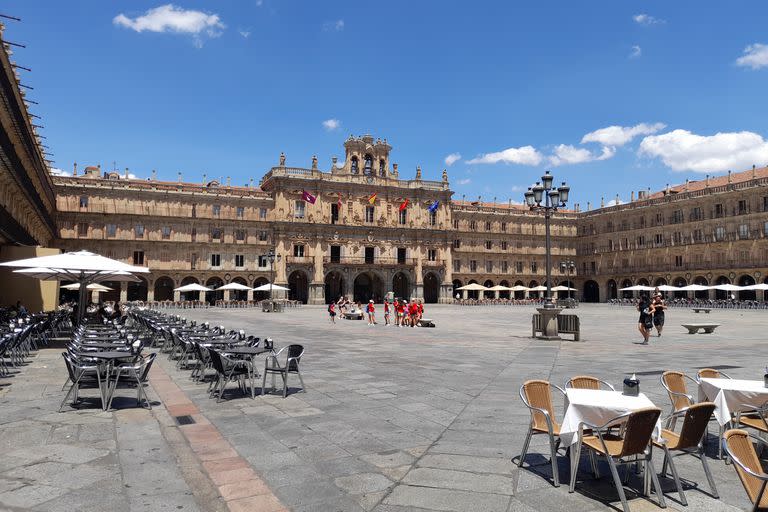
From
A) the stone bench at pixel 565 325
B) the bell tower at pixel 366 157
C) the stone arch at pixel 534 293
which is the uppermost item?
the bell tower at pixel 366 157

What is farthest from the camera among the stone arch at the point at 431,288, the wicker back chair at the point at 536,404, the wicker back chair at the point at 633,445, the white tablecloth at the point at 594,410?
the stone arch at the point at 431,288

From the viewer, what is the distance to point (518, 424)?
6.24 meters

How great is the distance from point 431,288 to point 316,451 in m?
58.6

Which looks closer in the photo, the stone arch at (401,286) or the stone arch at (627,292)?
the stone arch at (401,286)

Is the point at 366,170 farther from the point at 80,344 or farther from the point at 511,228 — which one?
the point at 80,344

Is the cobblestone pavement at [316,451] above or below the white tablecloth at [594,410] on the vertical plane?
below

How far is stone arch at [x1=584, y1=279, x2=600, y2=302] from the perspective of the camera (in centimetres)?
6969

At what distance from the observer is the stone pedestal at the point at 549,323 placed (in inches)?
655

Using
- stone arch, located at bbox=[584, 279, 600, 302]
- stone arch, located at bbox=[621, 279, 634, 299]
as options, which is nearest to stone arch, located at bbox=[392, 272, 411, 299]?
stone arch, located at bbox=[584, 279, 600, 302]

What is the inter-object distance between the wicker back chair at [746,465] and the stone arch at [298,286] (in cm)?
5516

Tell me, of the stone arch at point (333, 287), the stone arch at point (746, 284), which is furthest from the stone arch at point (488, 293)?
the stone arch at point (746, 284)

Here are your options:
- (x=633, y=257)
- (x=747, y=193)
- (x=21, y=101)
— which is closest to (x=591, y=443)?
(x=21, y=101)

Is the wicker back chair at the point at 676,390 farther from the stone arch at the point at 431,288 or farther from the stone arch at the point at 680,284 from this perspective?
the stone arch at the point at 680,284

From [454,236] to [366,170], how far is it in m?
13.4
